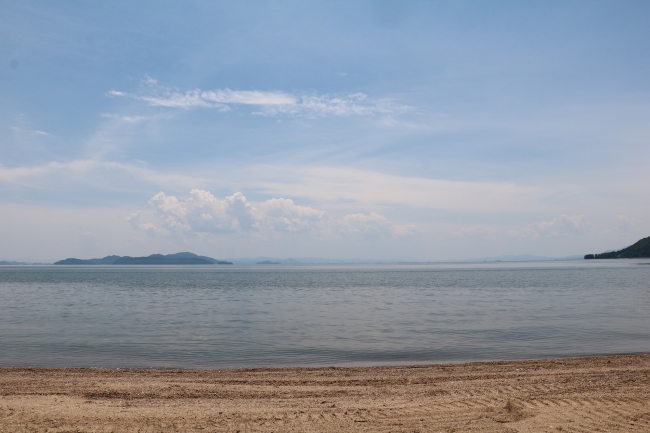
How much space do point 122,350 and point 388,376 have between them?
518 inches

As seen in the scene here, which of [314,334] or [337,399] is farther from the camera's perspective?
[314,334]

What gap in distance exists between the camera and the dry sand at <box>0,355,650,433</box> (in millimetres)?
9312

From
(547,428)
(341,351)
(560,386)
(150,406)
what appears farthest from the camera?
(341,351)

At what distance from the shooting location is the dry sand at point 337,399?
9.31 m

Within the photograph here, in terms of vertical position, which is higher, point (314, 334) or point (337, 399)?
point (337, 399)

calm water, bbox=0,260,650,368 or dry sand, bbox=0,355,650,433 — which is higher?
dry sand, bbox=0,355,650,433

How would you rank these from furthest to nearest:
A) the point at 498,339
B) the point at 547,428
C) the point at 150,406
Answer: the point at 498,339
the point at 150,406
the point at 547,428

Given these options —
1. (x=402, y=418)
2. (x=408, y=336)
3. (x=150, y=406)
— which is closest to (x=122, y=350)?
(x=150, y=406)

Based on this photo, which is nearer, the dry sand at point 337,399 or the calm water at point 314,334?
the dry sand at point 337,399

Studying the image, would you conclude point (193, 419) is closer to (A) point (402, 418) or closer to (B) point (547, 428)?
(A) point (402, 418)

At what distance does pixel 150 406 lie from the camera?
36.1ft

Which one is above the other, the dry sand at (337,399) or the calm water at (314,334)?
the dry sand at (337,399)

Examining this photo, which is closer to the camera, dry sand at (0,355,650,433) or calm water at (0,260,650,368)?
dry sand at (0,355,650,433)

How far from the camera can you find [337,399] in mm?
11688
